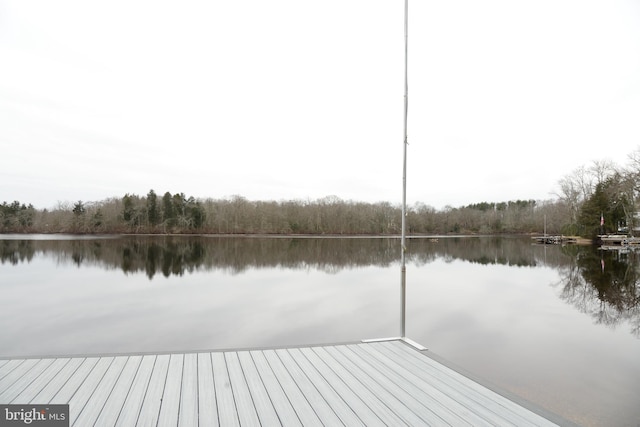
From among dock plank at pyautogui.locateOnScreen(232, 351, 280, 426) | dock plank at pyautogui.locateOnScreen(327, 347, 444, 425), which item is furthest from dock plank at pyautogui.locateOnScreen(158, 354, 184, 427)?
dock plank at pyautogui.locateOnScreen(327, 347, 444, 425)

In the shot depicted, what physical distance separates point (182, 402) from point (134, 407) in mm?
287

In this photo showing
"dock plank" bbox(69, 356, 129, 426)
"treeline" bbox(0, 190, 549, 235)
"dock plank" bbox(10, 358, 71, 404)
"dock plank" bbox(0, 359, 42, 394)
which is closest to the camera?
"dock plank" bbox(69, 356, 129, 426)

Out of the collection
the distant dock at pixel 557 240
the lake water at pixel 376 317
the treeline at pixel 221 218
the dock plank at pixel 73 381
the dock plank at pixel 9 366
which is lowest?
the lake water at pixel 376 317

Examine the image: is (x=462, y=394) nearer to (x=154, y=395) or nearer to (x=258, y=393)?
(x=258, y=393)

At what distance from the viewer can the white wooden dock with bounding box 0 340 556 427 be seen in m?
2.25

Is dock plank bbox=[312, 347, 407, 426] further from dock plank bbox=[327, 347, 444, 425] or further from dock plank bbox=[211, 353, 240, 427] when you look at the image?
dock plank bbox=[211, 353, 240, 427]

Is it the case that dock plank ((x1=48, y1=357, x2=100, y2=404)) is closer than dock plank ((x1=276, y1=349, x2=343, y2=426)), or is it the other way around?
dock plank ((x1=276, y1=349, x2=343, y2=426))

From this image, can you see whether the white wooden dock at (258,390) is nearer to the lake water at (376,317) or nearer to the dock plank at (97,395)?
the dock plank at (97,395)

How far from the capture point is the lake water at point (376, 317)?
199 inches

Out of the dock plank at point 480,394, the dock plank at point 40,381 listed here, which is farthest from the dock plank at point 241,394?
the dock plank at point 480,394

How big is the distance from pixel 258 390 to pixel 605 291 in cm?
1270

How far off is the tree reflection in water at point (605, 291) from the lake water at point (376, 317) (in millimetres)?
49

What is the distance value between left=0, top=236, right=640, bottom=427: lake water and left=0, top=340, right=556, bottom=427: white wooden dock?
2.14 feet

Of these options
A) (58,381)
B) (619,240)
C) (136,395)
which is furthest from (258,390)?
(619,240)
